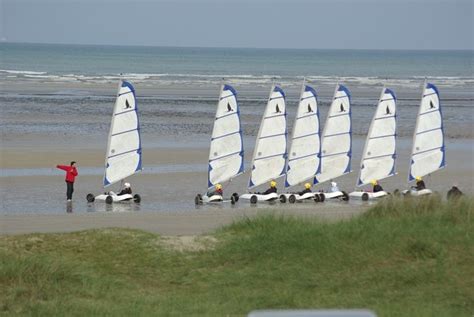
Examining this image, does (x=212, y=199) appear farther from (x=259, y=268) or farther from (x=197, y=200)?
(x=259, y=268)

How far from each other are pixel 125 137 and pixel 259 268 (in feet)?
53.5

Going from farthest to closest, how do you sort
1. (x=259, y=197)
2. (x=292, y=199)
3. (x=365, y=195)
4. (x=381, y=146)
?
(x=381, y=146) < (x=365, y=195) < (x=292, y=199) < (x=259, y=197)

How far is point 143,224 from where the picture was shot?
22.5 m

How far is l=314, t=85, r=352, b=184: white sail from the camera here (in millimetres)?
32219

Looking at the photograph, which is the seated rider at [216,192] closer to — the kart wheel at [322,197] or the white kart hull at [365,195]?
the kart wheel at [322,197]

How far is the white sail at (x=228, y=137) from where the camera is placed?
3042cm

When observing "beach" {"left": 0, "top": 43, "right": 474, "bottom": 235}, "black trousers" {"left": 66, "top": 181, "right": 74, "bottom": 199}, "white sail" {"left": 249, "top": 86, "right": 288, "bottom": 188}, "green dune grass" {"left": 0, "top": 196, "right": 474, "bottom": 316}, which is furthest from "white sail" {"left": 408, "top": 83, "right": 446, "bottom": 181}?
"green dune grass" {"left": 0, "top": 196, "right": 474, "bottom": 316}

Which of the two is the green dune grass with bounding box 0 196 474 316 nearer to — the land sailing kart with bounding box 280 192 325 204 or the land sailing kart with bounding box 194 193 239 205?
the land sailing kart with bounding box 194 193 239 205

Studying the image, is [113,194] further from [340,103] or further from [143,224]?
[340,103]

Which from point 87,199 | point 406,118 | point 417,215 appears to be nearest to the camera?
point 417,215

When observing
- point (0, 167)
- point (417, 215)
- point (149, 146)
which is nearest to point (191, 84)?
point (149, 146)

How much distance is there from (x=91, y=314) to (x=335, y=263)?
3.96 metres

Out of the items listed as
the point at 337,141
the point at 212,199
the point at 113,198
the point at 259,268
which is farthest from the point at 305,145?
the point at 259,268

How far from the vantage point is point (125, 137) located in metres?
30.7
